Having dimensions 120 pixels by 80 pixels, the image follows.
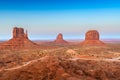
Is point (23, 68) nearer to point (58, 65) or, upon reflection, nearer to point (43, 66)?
point (43, 66)

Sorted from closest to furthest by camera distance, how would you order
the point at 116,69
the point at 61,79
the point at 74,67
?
the point at 61,79, the point at 74,67, the point at 116,69

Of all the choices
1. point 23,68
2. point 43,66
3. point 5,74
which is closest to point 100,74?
point 43,66

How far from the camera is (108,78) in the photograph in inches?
1724

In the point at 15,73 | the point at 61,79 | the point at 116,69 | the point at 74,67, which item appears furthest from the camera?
the point at 116,69

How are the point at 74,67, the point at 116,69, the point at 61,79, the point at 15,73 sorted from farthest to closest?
the point at 116,69, the point at 74,67, the point at 15,73, the point at 61,79

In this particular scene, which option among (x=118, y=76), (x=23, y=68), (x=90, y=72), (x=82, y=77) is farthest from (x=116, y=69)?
(x=23, y=68)

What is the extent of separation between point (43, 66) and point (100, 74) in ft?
37.1

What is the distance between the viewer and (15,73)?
42.8 m

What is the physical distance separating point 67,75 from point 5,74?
12.1m

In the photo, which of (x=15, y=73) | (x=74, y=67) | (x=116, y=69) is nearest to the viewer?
(x=15, y=73)

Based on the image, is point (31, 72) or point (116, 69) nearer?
point (31, 72)

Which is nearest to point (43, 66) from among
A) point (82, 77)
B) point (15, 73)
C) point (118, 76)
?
point (15, 73)

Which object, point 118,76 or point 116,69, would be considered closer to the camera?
point 118,76

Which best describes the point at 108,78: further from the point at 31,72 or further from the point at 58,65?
the point at 31,72
